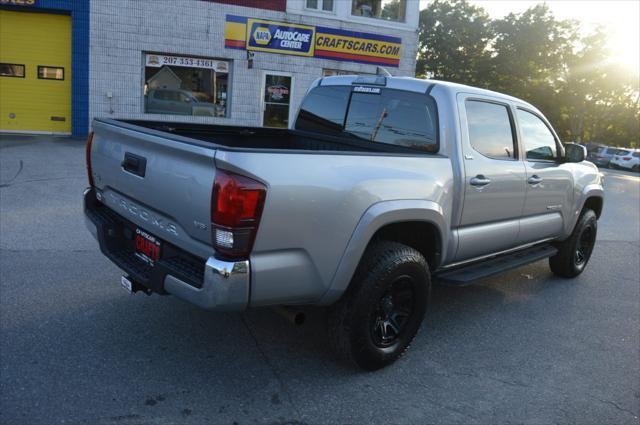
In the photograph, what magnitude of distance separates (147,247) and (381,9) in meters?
16.4

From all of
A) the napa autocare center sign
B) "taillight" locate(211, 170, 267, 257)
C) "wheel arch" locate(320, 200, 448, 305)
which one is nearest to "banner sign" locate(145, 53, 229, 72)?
the napa autocare center sign

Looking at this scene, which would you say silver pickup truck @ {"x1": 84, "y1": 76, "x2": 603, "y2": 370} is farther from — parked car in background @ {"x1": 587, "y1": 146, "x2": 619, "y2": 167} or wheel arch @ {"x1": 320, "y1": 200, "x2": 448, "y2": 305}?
parked car in background @ {"x1": 587, "y1": 146, "x2": 619, "y2": 167}

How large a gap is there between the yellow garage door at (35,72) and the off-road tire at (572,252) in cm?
1390

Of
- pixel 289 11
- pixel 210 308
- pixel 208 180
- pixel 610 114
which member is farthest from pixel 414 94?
pixel 610 114

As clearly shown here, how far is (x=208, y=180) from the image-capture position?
109 inches

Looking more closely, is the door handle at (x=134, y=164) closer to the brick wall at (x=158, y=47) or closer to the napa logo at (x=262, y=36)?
the brick wall at (x=158, y=47)

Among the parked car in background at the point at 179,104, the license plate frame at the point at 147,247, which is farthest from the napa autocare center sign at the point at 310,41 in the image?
the license plate frame at the point at 147,247

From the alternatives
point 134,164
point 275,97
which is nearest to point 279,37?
point 275,97

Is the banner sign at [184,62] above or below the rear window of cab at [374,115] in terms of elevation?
above

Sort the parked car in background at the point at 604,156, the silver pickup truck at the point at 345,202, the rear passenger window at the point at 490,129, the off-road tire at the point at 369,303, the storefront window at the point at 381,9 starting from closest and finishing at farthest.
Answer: the silver pickup truck at the point at 345,202 < the off-road tire at the point at 369,303 < the rear passenger window at the point at 490,129 < the storefront window at the point at 381,9 < the parked car in background at the point at 604,156

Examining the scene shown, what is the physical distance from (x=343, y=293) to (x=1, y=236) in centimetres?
435

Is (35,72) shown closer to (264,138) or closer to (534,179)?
(264,138)

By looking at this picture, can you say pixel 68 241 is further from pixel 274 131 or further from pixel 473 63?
pixel 473 63

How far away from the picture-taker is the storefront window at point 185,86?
15.7 meters
